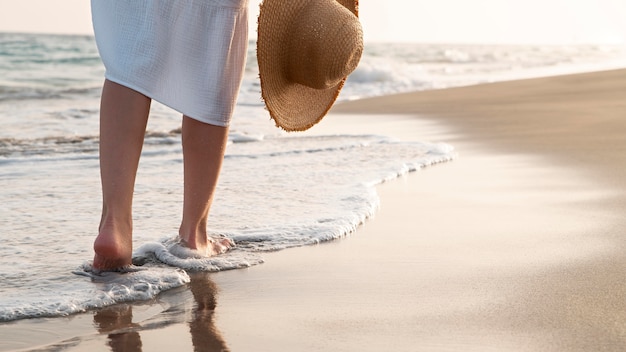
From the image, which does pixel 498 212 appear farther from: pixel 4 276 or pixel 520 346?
pixel 4 276

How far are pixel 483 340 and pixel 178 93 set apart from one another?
1042 mm

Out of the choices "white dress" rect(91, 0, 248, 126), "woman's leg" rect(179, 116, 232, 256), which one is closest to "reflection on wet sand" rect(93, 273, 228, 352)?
"woman's leg" rect(179, 116, 232, 256)

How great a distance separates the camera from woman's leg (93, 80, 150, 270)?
7.63ft

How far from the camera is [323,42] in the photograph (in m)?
2.58

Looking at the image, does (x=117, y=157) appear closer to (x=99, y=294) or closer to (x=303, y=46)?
(x=99, y=294)

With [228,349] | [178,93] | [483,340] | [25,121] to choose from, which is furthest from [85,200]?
[25,121]

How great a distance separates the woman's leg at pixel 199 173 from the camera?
98.9 inches

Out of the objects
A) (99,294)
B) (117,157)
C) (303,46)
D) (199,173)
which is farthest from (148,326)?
(303,46)

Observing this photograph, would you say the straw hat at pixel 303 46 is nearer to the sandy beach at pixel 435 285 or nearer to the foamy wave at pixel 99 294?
the sandy beach at pixel 435 285

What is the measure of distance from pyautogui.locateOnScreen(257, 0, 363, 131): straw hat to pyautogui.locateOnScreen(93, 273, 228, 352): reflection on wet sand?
680 millimetres

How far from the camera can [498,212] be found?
3158 millimetres

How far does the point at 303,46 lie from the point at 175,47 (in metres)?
0.42

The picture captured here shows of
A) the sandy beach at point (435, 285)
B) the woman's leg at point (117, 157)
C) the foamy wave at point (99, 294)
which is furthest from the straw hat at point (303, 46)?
the foamy wave at point (99, 294)

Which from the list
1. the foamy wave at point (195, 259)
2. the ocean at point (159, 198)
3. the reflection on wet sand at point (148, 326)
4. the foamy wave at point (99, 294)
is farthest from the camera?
the foamy wave at point (195, 259)
